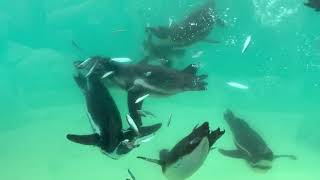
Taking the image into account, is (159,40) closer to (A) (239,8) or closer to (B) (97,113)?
(B) (97,113)

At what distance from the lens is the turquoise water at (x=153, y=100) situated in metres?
12.2

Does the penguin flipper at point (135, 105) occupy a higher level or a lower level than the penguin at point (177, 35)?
higher

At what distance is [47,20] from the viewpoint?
52.8 feet

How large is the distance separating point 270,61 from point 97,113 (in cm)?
1610

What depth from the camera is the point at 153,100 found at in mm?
11930

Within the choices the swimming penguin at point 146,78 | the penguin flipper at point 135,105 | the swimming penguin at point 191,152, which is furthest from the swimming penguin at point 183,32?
the swimming penguin at point 191,152

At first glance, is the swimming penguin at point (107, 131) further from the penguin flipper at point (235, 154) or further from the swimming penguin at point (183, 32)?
the swimming penguin at point (183, 32)

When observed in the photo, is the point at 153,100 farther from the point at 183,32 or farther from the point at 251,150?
the point at 251,150

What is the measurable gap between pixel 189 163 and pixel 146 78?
70.5 inches

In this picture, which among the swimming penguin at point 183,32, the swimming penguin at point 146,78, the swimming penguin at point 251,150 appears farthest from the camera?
the swimming penguin at point 183,32

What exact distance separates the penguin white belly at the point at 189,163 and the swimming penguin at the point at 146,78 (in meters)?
0.99

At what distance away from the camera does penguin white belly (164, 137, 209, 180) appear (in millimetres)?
3734

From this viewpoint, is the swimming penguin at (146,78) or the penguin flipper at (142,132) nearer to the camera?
the penguin flipper at (142,132)

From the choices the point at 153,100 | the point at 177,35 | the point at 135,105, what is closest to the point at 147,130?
the point at 135,105
